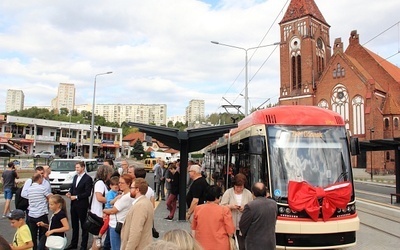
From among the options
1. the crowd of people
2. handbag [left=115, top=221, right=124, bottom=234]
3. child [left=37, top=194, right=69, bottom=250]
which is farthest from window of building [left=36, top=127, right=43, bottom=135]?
handbag [left=115, top=221, right=124, bottom=234]

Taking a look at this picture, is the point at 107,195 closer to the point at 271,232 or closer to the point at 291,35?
the point at 271,232

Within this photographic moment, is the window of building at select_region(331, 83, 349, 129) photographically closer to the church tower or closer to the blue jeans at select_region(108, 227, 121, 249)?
the church tower

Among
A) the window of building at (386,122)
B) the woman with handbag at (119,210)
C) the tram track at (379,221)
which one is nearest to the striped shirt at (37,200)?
the woman with handbag at (119,210)

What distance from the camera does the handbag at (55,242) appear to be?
5035mm

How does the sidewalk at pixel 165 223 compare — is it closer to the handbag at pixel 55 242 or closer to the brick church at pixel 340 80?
the handbag at pixel 55 242

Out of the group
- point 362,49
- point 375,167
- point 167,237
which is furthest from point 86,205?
point 362,49

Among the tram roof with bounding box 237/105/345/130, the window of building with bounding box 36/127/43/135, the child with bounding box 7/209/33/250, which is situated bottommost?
the child with bounding box 7/209/33/250

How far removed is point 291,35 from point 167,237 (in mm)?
55949

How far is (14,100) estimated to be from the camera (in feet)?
451

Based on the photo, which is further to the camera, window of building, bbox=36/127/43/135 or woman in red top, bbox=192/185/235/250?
window of building, bbox=36/127/43/135

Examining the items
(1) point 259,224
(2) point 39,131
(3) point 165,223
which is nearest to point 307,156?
(1) point 259,224

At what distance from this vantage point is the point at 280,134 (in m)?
7.86

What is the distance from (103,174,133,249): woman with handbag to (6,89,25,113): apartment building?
148 metres

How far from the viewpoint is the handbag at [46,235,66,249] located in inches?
198
